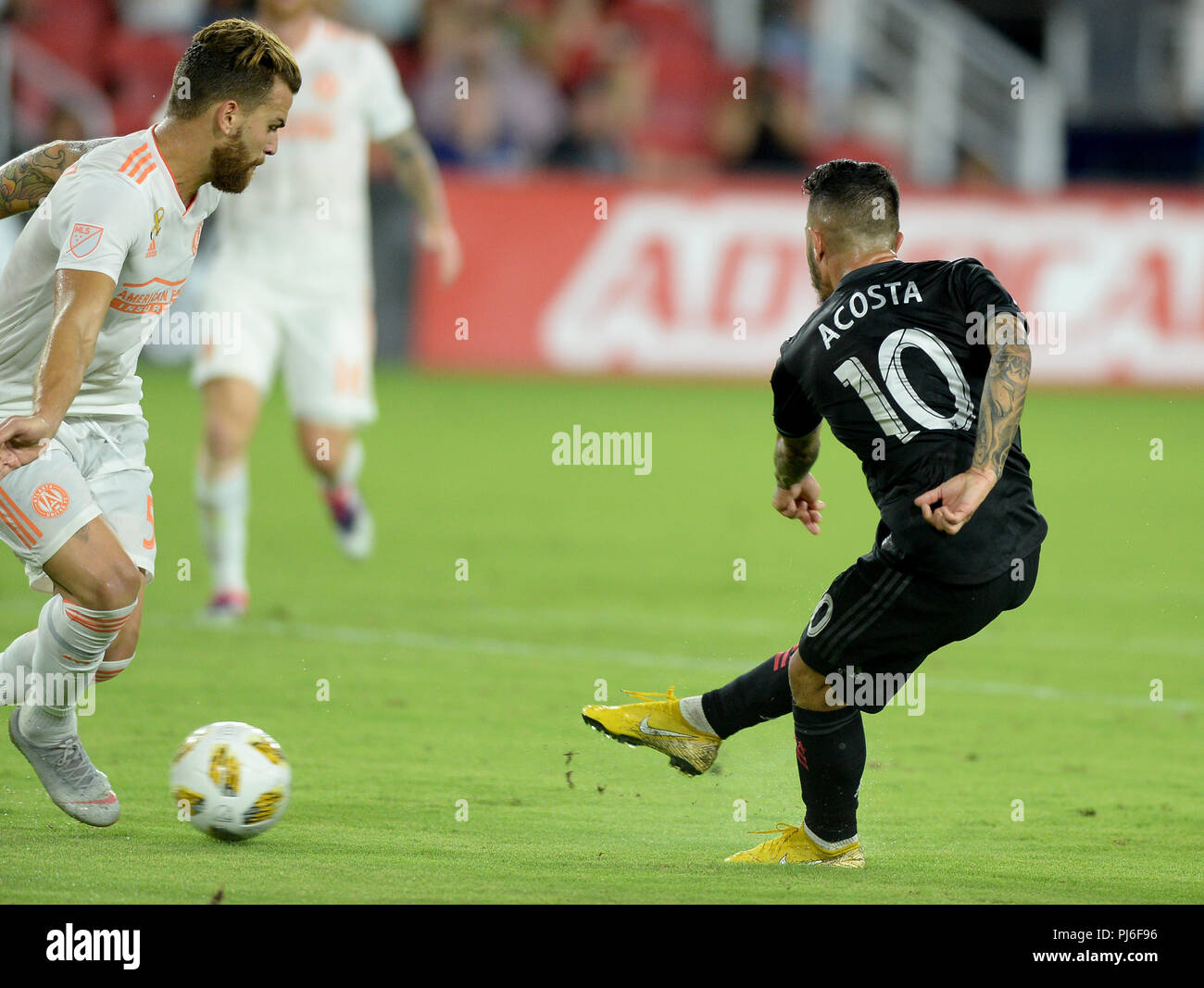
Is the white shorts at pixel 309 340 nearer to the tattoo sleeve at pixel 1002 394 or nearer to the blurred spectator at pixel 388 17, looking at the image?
the tattoo sleeve at pixel 1002 394

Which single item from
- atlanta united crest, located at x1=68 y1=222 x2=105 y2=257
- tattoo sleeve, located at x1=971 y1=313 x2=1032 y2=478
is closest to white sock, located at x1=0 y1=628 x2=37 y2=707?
atlanta united crest, located at x1=68 y1=222 x2=105 y2=257

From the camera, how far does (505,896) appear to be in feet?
13.7

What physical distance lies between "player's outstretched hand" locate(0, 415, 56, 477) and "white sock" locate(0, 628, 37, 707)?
876mm

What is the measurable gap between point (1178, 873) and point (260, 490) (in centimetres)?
824

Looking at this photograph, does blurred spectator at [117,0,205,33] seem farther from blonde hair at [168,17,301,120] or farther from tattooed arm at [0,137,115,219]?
blonde hair at [168,17,301,120]

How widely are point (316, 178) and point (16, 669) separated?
4324 mm

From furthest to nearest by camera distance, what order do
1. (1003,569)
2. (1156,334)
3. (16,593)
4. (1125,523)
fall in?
(1156,334) → (1125,523) → (16,593) → (1003,569)

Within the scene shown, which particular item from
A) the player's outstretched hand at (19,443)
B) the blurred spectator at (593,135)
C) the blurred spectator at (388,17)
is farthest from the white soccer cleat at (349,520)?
the blurred spectator at (388,17)

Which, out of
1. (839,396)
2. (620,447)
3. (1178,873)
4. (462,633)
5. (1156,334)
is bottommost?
(1178,873)

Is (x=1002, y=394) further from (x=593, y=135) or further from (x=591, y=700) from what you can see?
(x=593, y=135)

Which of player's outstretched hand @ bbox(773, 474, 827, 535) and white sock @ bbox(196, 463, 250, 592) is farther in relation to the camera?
white sock @ bbox(196, 463, 250, 592)

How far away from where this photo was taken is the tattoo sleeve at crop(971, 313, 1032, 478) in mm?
4336

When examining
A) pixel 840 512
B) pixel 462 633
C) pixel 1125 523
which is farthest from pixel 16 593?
pixel 1125 523
